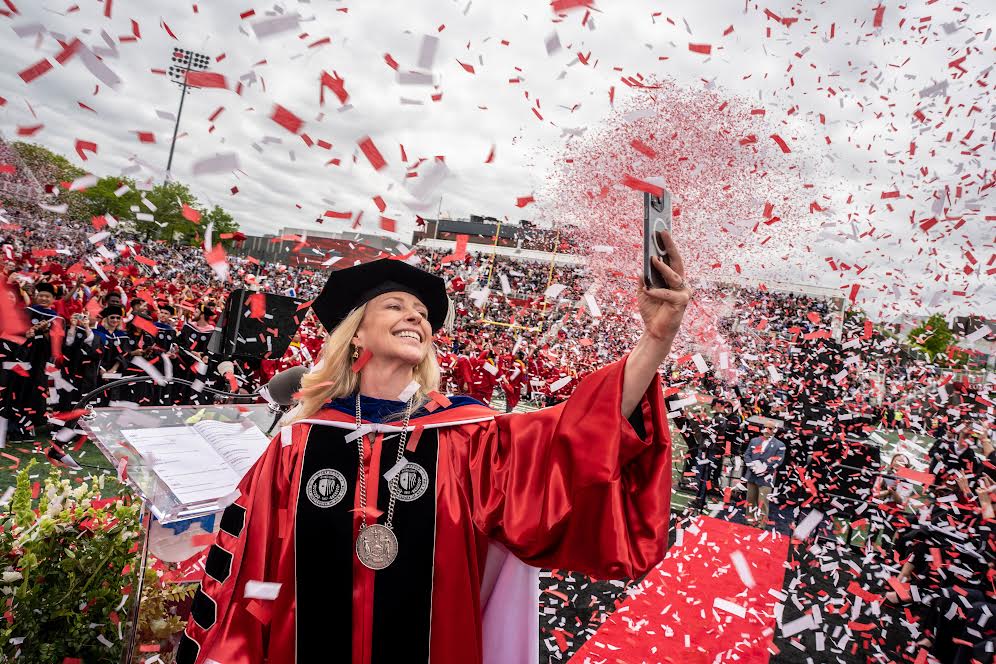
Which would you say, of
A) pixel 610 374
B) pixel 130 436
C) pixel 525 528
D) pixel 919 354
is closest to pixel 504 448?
pixel 525 528

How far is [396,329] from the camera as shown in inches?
101

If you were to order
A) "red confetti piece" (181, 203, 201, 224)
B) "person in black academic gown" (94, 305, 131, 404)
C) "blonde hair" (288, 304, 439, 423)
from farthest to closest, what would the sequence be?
"person in black academic gown" (94, 305, 131, 404), "red confetti piece" (181, 203, 201, 224), "blonde hair" (288, 304, 439, 423)

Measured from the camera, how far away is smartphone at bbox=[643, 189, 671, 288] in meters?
1.76

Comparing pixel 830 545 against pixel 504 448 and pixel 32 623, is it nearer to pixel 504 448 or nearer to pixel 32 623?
pixel 504 448

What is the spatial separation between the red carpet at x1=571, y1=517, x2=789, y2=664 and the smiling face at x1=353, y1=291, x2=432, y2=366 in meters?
3.23

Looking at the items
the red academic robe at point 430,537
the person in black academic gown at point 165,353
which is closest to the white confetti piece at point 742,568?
the red academic robe at point 430,537

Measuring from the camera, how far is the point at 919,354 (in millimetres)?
11594

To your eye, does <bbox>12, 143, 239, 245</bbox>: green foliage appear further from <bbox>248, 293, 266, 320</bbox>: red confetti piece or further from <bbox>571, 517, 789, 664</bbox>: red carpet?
<bbox>571, 517, 789, 664</bbox>: red carpet

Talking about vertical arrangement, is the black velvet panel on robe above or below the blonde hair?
below

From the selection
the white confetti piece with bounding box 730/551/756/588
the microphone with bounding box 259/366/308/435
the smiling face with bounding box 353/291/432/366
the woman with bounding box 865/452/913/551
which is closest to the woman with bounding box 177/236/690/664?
the smiling face with bounding box 353/291/432/366

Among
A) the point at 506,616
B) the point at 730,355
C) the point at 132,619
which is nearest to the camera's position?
the point at 506,616

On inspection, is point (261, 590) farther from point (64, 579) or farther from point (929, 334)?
point (929, 334)

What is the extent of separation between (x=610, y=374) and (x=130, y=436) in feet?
7.25

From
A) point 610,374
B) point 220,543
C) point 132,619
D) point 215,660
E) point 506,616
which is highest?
point 610,374
